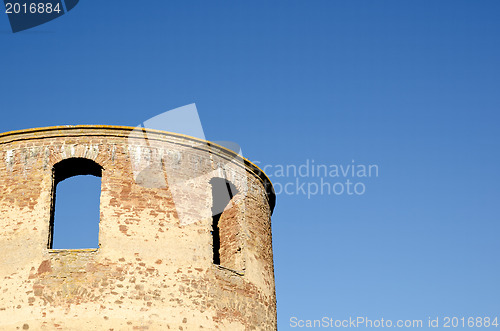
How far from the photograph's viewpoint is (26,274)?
12.5 metres

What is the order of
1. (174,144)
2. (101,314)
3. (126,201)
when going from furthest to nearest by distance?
(174,144) → (126,201) → (101,314)

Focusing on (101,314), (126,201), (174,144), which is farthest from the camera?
(174,144)

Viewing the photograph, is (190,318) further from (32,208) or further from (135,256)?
(32,208)

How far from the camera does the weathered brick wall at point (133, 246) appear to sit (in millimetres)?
12391

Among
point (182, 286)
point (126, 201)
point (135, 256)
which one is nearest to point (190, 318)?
point (182, 286)

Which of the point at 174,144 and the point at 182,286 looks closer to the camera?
the point at 182,286

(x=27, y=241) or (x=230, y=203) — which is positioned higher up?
(x=230, y=203)

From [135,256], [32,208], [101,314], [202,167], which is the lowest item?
[101,314]

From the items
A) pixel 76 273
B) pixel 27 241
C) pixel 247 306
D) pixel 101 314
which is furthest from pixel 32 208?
pixel 247 306

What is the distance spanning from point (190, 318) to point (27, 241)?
2997 mm

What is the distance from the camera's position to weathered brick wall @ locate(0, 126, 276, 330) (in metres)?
12.4

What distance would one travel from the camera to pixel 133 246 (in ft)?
42.3

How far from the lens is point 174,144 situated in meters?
14.1

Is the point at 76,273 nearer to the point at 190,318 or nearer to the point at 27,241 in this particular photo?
the point at 27,241
